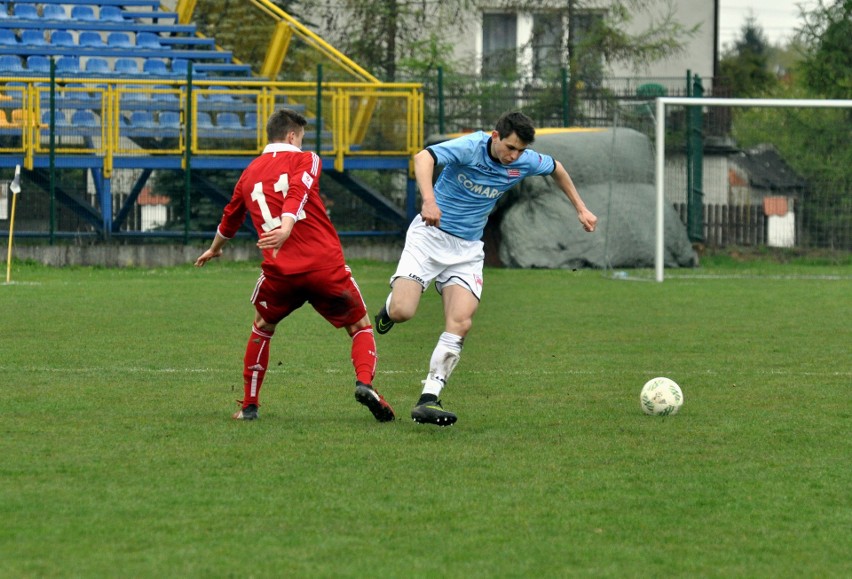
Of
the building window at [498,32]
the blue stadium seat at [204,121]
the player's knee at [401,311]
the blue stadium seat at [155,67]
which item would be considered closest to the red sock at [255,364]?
→ the player's knee at [401,311]

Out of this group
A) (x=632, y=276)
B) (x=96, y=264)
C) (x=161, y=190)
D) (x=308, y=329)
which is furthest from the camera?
(x=161, y=190)

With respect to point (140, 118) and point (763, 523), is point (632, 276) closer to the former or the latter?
point (140, 118)

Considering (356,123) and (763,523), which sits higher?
(356,123)

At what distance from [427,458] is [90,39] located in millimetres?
22365

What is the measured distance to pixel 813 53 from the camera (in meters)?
29.9

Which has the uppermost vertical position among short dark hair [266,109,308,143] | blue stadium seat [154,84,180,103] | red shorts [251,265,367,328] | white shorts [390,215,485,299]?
blue stadium seat [154,84,180,103]

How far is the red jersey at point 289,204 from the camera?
24.2ft

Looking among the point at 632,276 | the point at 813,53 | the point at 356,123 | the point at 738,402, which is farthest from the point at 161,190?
the point at 738,402

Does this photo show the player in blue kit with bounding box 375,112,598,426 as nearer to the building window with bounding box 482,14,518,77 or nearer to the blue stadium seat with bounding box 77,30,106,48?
the blue stadium seat with bounding box 77,30,106,48

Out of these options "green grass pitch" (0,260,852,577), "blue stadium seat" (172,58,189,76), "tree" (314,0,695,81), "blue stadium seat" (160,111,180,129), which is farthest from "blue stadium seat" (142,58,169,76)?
"green grass pitch" (0,260,852,577)

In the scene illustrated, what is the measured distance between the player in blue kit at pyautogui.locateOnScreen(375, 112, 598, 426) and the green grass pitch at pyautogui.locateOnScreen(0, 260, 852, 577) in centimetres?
60

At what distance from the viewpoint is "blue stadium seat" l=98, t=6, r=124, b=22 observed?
27.9m

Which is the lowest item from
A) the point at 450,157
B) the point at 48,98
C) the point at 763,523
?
the point at 763,523

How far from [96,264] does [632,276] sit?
8.50m
